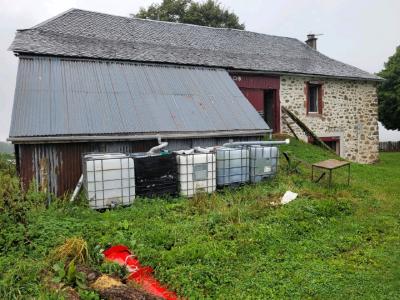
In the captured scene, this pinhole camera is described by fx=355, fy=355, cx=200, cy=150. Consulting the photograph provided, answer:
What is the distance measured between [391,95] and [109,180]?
25708 millimetres

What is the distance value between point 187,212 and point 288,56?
12.8 metres

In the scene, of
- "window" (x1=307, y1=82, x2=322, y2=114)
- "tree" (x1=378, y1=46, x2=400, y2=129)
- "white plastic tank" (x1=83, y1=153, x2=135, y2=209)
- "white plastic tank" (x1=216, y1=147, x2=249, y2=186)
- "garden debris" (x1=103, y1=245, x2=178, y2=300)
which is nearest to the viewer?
"garden debris" (x1=103, y1=245, x2=178, y2=300)

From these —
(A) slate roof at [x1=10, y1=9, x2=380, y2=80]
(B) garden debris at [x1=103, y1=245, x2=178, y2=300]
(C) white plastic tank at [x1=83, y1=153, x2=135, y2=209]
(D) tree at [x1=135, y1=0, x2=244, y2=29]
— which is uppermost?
(D) tree at [x1=135, y1=0, x2=244, y2=29]

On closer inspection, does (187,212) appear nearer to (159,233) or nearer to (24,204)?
(159,233)

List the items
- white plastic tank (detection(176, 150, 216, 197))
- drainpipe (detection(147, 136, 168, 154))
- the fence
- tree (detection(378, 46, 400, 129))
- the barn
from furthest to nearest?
the fence → tree (detection(378, 46, 400, 129)) → drainpipe (detection(147, 136, 168, 154)) → white plastic tank (detection(176, 150, 216, 197)) → the barn

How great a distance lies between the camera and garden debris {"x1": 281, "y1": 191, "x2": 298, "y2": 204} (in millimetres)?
7862

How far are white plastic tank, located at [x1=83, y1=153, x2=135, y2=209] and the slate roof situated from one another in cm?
480

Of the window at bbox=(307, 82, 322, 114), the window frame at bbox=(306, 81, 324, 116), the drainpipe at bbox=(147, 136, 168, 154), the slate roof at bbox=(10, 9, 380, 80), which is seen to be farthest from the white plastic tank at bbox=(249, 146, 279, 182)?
the window at bbox=(307, 82, 322, 114)

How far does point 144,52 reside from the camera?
1251 cm

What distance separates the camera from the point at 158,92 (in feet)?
34.2

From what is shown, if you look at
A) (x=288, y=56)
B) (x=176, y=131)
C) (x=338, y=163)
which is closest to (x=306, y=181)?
(x=338, y=163)

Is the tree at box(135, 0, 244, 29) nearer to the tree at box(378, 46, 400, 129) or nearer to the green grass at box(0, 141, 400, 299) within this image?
the tree at box(378, 46, 400, 129)

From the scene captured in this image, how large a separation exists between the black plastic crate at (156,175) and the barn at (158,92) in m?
1.06

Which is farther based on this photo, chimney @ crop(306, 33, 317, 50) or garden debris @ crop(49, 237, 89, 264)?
chimney @ crop(306, 33, 317, 50)
